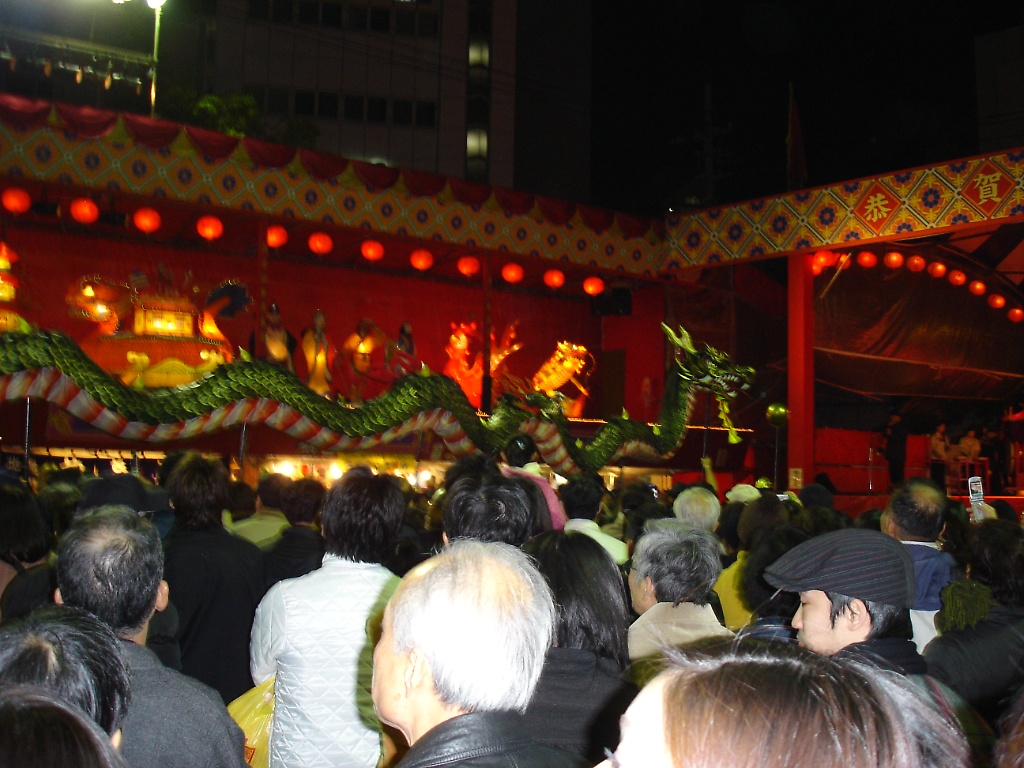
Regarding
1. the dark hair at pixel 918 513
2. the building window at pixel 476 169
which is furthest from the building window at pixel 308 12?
the dark hair at pixel 918 513

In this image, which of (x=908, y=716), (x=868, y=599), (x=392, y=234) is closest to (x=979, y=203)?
(x=392, y=234)

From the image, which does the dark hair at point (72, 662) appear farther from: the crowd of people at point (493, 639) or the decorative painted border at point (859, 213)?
the decorative painted border at point (859, 213)

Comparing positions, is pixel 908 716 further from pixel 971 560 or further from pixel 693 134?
pixel 693 134

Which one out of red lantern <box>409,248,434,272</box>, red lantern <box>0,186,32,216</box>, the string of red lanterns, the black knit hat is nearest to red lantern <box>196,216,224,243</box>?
red lantern <box>0,186,32,216</box>

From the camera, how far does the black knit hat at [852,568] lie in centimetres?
193

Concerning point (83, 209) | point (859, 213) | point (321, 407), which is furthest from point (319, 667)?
point (859, 213)

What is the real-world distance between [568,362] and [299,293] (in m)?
4.45

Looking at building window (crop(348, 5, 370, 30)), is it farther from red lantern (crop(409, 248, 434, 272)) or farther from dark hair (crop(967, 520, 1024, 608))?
dark hair (crop(967, 520, 1024, 608))

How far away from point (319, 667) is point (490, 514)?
0.59 meters

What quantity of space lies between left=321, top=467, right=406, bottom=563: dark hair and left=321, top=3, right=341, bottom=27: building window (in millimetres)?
21562

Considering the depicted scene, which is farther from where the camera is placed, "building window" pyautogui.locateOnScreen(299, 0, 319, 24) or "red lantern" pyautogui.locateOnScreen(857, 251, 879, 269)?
"building window" pyautogui.locateOnScreen(299, 0, 319, 24)

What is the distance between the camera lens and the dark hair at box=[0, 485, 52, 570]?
3.03 meters

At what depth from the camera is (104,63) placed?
17047 mm

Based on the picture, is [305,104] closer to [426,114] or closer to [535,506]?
[426,114]
